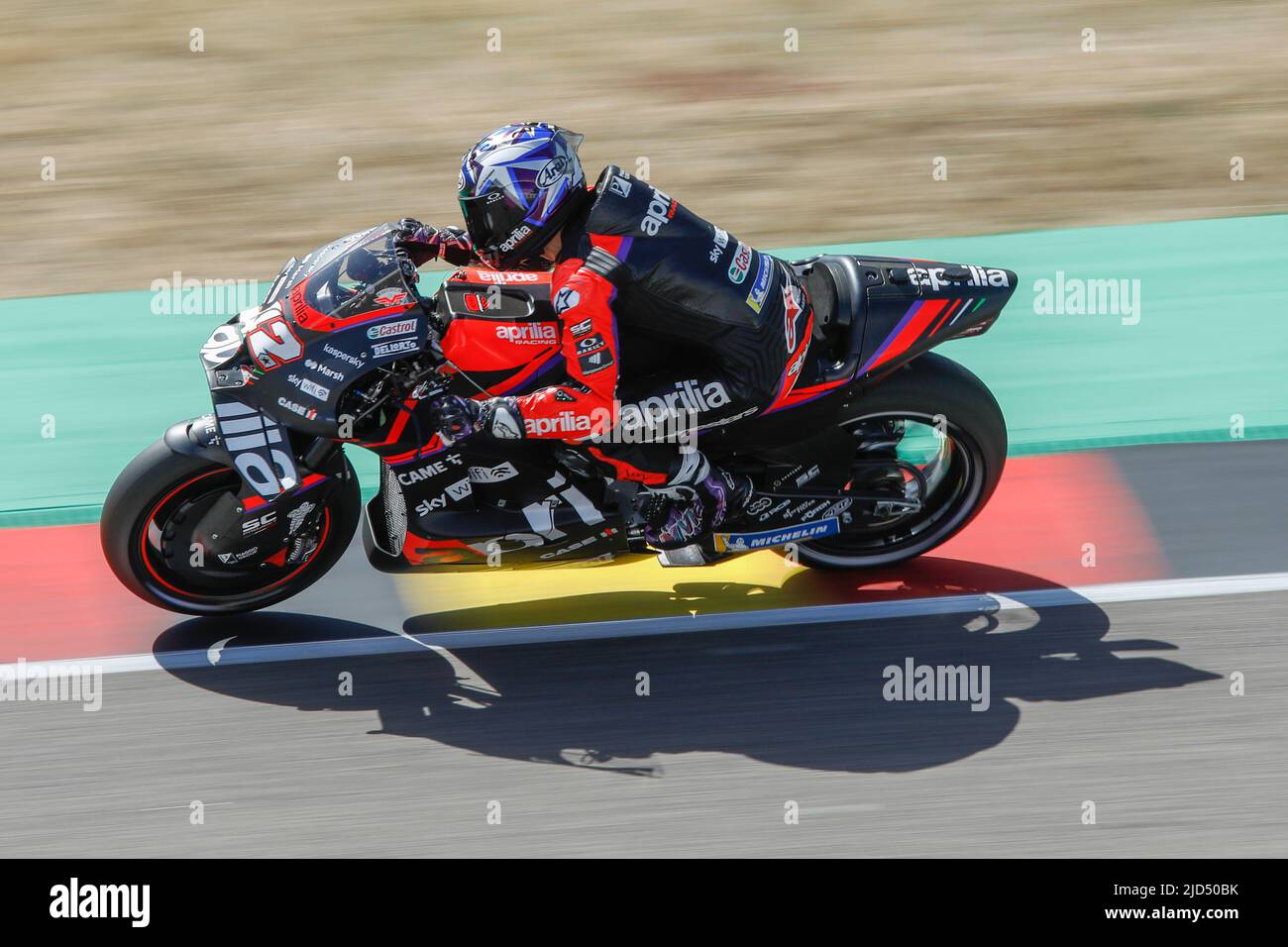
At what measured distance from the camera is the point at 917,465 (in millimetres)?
5863

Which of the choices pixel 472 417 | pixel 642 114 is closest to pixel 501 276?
pixel 472 417

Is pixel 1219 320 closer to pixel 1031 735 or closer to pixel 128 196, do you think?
pixel 1031 735

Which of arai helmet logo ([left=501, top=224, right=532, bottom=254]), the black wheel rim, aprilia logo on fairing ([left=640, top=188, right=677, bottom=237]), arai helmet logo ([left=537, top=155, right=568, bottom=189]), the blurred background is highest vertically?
the blurred background

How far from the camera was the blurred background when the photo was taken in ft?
29.1

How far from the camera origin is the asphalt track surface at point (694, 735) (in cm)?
461

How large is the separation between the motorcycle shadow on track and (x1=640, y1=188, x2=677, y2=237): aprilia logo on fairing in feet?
5.36

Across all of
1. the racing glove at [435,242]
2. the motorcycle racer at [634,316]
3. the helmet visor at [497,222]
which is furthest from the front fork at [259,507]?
the helmet visor at [497,222]

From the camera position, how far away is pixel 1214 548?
599cm

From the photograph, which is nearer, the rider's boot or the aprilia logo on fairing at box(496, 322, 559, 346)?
the aprilia logo on fairing at box(496, 322, 559, 346)

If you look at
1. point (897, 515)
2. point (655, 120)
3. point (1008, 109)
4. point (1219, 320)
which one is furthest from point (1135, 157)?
point (897, 515)

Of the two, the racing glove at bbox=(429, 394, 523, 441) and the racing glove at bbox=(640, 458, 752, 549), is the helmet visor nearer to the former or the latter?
the racing glove at bbox=(429, 394, 523, 441)
